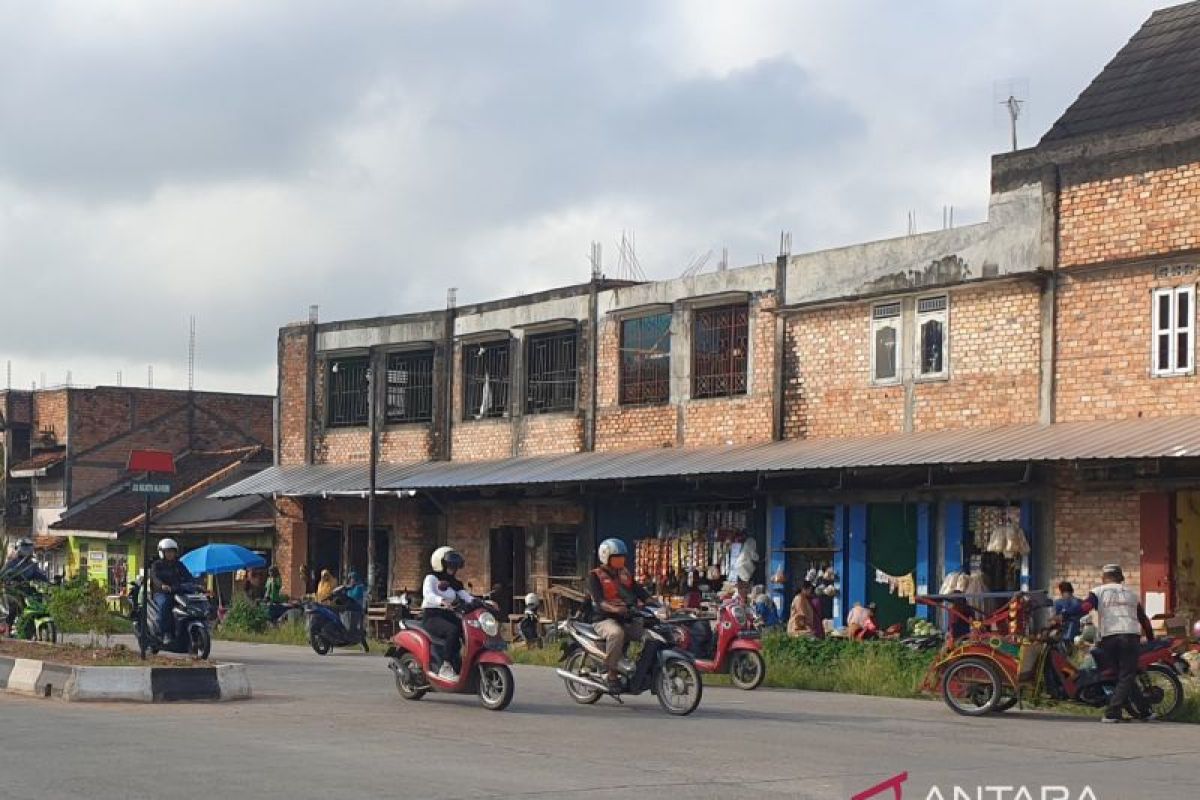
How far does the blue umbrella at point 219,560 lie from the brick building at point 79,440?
58.8 feet

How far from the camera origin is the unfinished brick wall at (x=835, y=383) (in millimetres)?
28328

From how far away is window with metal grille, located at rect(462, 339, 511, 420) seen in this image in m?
36.5

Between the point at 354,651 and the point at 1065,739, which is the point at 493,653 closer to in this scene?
the point at 1065,739

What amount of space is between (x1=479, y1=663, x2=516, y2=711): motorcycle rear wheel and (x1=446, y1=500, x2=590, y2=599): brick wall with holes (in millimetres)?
16754

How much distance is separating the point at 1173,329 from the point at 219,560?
64.1 ft

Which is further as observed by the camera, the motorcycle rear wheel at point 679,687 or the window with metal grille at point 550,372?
the window with metal grille at point 550,372

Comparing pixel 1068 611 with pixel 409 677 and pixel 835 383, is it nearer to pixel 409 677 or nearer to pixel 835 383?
pixel 409 677

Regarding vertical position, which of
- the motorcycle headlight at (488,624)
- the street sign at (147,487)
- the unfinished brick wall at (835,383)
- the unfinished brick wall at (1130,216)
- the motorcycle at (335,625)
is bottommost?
the motorcycle at (335,625)

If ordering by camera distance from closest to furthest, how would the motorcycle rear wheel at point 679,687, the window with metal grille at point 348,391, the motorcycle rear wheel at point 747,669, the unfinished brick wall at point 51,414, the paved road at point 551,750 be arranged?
the paved road at point 551,750, the motorcycle rear wheel at point 679,687, the motorcycle rear wheel at point 747,669, the window with metal grille at point 348,391, the unfinished brick wall at point 51,414

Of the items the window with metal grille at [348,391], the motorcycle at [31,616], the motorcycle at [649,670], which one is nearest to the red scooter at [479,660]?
A: the motorcycle at [649,670]

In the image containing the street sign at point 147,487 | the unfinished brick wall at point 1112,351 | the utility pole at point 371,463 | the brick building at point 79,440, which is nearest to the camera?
the street sign at point 147,487

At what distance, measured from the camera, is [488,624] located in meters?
16.5

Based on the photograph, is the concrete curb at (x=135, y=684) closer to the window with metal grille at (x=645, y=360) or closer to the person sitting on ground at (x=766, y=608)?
the person sitting on ground at (x=766, y=608)

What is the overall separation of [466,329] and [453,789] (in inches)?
1061
